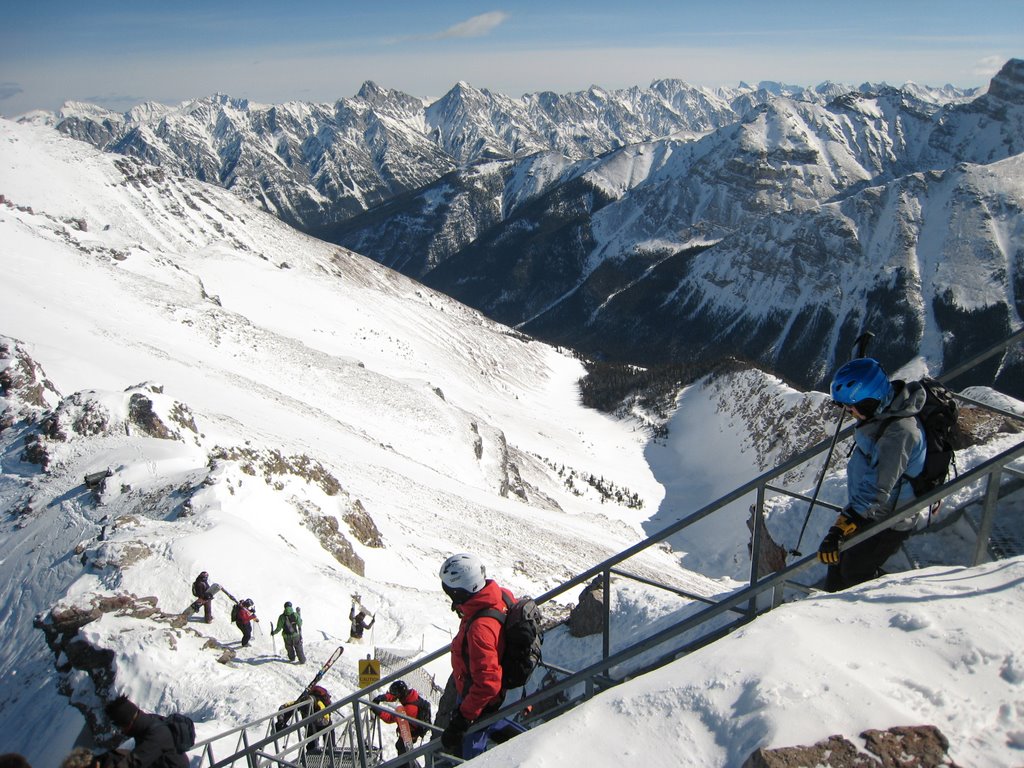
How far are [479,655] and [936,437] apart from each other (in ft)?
15.7

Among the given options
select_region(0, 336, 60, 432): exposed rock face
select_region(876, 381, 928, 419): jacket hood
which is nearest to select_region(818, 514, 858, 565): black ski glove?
select_region(876, 381, 928, 419): jacket hood

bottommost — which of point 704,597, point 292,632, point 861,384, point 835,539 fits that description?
point 292,632

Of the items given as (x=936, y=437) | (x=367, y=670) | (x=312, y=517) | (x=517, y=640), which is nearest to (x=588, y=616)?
(x=367, y=670)

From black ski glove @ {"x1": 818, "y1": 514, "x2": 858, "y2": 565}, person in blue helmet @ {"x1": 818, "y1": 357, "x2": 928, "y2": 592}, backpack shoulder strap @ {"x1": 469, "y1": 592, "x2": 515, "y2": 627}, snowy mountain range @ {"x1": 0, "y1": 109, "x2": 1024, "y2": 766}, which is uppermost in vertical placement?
person in blue helmet @ {"x1": 818, "y1": 357, "x2": 928, "y2": 592}

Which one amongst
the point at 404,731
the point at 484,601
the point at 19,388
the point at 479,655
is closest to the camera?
the point at 479,655

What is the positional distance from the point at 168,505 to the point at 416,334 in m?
71.5

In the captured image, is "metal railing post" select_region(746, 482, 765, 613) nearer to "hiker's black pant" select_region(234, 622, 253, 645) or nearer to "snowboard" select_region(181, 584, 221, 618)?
"hiker's black pant" select_region(234, 622, 253, 645)

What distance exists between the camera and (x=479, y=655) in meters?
6.59

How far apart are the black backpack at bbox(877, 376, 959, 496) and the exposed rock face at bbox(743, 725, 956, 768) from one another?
103 inches

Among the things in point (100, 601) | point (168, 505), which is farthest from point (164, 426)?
point (100, 601)

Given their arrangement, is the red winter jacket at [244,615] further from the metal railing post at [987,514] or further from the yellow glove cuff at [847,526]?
the metal railing post at [987,514]

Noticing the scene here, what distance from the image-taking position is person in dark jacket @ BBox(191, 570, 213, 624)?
15.8 meters

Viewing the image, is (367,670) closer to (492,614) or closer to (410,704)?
(410,704)

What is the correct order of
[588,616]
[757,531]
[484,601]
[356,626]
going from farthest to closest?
1. [356,626]
2. [588,616]
3. [484,601]
4. [757,531]
